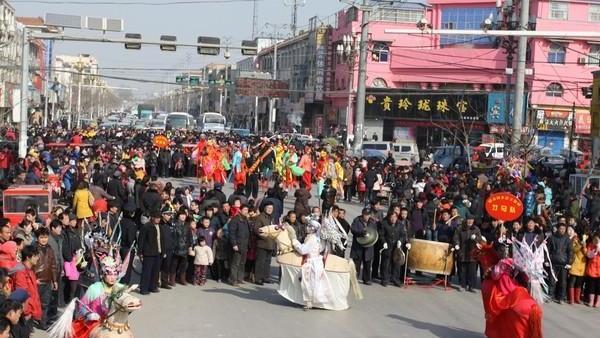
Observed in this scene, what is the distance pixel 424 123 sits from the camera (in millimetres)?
59500

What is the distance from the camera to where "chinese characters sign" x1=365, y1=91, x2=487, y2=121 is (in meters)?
55.3

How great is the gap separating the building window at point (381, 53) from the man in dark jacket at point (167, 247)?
4799cm

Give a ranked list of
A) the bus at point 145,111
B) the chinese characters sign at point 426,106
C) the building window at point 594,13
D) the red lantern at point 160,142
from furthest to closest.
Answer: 1. the bus at point 145,111
2. the building window at point 594,13
3. the chinese characters sign at point 426,106
4. the red lantern at point 160,142

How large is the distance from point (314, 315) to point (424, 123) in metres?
46.9

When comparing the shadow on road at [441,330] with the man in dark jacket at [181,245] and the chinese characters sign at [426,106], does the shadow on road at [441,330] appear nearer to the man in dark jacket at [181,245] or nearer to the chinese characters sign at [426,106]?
the man in dark jacket at [181,245]

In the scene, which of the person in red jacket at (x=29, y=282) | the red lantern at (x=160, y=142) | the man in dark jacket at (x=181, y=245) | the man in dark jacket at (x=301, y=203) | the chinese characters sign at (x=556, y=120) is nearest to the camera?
the person in red jacket at (x=29, y=282)

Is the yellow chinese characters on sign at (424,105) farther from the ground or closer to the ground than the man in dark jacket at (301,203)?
farther from the ground

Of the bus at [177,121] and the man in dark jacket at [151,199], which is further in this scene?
the bus at [177,121]

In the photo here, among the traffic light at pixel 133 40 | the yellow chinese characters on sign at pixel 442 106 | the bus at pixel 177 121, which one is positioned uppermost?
the traffic light at pixel 133 40

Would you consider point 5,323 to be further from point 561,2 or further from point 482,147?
point 561,2

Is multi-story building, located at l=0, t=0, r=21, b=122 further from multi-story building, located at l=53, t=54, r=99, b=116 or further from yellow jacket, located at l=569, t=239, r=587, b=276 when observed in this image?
yellow jacket, located at l=569, t=239, r=587, b=276

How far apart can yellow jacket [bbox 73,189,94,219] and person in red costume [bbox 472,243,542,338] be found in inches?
370

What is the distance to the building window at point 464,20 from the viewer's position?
206 feet

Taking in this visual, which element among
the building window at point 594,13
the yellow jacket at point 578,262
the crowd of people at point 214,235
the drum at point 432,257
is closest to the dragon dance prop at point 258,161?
the crowd of people at point 214,235
